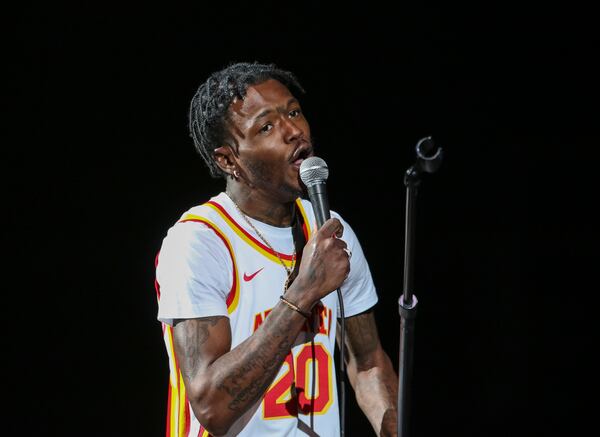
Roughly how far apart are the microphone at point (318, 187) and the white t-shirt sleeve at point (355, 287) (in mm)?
497

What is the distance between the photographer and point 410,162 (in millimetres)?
3672

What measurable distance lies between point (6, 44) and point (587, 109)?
262 centimetres

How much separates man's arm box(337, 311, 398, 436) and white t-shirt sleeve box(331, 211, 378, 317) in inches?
1.2

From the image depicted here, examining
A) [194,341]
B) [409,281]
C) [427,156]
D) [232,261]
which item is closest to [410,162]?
[232,261]

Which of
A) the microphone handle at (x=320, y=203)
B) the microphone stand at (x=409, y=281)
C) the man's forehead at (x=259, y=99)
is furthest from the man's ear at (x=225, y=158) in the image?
the microphone stand at (x=409, y=281)

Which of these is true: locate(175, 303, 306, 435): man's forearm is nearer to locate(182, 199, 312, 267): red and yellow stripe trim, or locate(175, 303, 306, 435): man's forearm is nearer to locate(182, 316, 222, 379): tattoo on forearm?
locate(182, 316, 222, 379): tattoo on forearm

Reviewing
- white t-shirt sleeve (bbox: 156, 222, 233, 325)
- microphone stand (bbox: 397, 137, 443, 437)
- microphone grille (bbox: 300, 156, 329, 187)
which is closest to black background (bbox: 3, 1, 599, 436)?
white t-shirt sleeve (bbox: 156, 222, 233, 325)

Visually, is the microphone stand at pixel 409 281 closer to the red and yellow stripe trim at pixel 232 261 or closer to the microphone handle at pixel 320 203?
the microphone handle at pixel 320 203

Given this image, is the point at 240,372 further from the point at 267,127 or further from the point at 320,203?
the point at 267,127

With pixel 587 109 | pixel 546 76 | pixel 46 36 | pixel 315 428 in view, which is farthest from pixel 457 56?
pixel 315 428

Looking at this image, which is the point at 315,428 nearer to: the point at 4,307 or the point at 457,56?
the point at 4,307

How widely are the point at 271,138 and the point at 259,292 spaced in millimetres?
419

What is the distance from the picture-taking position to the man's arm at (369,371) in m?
2.20

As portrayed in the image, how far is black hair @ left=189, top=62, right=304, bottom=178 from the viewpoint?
223cm
